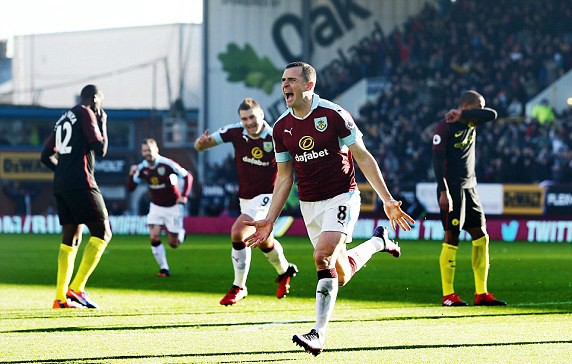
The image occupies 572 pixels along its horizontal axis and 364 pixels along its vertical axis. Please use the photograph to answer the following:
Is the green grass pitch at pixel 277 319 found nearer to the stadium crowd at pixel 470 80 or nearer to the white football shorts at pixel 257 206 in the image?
the white football shorts at pixel 257 206

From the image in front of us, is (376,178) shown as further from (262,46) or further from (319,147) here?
(262,46)

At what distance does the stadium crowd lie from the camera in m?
32.8

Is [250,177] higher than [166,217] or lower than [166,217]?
higher

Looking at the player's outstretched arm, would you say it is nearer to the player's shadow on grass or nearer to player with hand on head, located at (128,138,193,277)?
the player's shadow on grass

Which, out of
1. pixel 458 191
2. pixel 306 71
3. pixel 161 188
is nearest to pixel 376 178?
pixel 306 71

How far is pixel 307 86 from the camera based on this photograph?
27.4 feet

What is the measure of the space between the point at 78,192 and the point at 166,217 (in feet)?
21.5

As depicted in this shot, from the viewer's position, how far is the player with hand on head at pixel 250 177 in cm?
1206

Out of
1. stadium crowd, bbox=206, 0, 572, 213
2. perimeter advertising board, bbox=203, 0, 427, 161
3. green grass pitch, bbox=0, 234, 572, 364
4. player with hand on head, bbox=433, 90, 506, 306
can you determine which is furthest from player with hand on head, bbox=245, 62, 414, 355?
perimeter advertising board, bbox=203, 0, 427, 161

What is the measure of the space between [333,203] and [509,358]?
1990 millimetres

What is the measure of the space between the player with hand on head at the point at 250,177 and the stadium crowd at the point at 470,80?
18987 millimetres

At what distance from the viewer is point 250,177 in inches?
485

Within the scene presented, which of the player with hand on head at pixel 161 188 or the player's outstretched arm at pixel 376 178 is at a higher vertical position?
the player's outstretched arm at pixel 376 178

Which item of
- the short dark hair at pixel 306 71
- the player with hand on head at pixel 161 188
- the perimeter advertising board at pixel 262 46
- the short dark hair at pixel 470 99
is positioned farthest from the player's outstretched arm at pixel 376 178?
the perimeter advertising board at pixel 262 46
